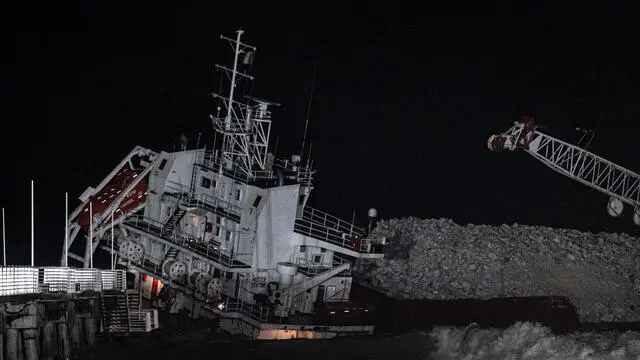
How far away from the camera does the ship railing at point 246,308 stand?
3110 centimetres

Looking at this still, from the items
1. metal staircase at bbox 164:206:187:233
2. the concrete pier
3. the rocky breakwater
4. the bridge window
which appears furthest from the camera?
the rocky breakwater

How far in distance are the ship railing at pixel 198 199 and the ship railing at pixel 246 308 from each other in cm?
309

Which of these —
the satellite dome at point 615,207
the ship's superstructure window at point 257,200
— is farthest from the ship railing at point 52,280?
the satellite dome at point 615,207

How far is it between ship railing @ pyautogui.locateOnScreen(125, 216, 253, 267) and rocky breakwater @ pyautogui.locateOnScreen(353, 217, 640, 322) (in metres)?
7.14

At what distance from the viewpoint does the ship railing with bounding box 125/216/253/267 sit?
32656 millimetres

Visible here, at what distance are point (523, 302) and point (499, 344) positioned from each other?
354 inches

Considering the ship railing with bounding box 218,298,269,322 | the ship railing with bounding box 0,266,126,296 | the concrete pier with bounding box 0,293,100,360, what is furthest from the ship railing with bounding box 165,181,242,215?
the concrete pier with bounding box 0,293,100,360

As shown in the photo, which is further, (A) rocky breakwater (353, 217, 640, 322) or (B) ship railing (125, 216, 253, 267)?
(A) rocky breakwater (353, 217, 640, 322)

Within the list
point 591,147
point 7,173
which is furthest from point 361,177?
point 7,173

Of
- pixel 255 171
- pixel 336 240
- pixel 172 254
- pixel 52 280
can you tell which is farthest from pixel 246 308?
pixel 52 280

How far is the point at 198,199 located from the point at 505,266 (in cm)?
1265

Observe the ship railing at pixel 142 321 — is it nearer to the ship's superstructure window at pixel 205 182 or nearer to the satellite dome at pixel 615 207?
the ship's superstructure window at pixel 205 182

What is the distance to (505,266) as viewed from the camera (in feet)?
133

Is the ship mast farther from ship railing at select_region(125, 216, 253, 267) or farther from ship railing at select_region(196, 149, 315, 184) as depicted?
ship railing at select_region(125, 216, 253, 267)
